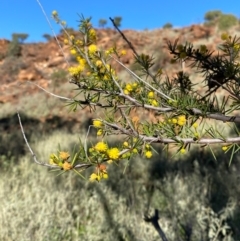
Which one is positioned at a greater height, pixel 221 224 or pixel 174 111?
pixel 174 111

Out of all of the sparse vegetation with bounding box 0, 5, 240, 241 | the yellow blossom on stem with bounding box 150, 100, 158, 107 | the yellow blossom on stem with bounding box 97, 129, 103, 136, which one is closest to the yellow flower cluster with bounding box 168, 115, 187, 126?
the sparse vegetation with bounding box 0, 5, 240, 241

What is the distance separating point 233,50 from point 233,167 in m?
3.56

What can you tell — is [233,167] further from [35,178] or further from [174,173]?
[35,178]

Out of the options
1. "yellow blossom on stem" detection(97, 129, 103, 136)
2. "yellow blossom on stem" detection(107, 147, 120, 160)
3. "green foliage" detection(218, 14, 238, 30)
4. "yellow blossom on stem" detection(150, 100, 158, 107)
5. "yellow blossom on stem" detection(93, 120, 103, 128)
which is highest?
"green foliage" detection(218, 14, 238, 30)

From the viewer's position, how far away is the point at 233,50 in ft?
5.63

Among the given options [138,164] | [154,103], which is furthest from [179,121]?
[138,164]

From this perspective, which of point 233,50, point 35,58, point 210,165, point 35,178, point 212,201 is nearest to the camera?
point 233,50

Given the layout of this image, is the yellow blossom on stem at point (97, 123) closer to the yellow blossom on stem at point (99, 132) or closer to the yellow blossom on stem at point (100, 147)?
the yellow blossom on stem at point (99, 132)

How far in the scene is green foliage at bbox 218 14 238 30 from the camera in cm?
1830

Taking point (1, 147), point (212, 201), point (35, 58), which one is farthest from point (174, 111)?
point (35, 58)

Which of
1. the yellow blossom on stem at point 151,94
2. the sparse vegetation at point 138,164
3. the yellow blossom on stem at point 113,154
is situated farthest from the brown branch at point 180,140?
the yellow blossom on stem at point 151,94

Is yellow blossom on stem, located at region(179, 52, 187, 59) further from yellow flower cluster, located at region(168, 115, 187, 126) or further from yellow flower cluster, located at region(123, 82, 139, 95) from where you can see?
yellow flower cluster, located at region(168, 115, 187, 126)

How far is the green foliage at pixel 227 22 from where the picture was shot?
18.3 m

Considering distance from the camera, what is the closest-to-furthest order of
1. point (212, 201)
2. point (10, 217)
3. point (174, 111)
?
point (174, 111) → point (10, 217) → point (212, 201)
